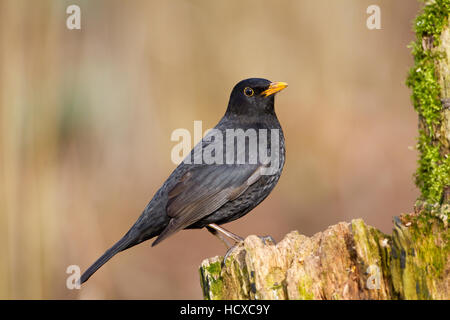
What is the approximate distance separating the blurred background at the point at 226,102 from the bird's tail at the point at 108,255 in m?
2.72

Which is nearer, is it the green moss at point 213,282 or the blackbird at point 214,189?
the green moss at point 213,282

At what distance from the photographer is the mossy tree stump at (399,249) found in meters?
3.03

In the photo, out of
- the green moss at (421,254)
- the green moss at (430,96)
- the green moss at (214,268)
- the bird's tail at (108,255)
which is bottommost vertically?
the bird's tail at (108,255)

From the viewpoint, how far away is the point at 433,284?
293 centimetres

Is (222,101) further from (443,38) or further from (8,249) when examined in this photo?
(443,38)

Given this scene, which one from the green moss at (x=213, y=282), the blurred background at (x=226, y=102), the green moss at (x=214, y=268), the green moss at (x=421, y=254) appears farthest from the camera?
the blurred background at (x=226, y=102)

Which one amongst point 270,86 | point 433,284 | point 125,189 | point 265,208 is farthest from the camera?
point 265,208

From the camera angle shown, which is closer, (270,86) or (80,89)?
(270,86)

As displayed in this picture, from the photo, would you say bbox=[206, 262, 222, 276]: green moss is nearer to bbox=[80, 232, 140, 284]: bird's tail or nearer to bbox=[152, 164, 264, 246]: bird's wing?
bbox=[152, 164, 264, 246]: bird's wing

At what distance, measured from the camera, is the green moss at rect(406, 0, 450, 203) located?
3221 mm

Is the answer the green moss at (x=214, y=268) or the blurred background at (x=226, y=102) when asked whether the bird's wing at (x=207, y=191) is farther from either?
the blurred background at (x=226, y=102)

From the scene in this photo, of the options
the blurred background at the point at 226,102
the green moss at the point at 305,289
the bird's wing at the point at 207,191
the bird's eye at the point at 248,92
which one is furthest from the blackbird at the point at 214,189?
the blurred background at the point at 226,102

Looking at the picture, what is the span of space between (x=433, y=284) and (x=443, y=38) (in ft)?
4.54

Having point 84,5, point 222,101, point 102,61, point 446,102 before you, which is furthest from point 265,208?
point 446,102
